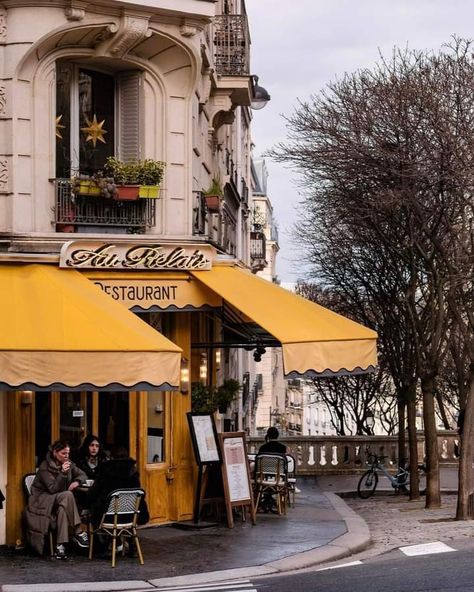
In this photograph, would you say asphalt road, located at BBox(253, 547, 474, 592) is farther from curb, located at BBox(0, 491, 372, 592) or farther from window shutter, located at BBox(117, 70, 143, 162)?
window shutter, located at BBox(117, 70, 143, 162)

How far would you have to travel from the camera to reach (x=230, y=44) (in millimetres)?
24000

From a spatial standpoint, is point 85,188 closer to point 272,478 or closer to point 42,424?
point 42,424

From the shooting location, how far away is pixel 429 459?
992 inches

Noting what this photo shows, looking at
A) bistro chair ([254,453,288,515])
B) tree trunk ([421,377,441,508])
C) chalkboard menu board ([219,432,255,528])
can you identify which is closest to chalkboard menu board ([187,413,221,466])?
chalkboard menu board ([219,432,255,528])

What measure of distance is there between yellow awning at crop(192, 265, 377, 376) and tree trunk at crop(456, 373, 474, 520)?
4.02 m

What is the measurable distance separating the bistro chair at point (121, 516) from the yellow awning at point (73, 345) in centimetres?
128

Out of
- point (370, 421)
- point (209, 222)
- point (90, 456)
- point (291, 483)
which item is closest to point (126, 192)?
point (90, 456)

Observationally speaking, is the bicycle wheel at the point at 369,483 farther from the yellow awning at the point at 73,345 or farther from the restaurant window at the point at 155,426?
the yellow awning at the point at 73,345

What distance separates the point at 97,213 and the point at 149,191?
31.4 inches

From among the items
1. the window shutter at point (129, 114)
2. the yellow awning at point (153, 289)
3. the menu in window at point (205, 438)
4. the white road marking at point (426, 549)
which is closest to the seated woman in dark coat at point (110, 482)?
the yellow awning at point (153, 289)

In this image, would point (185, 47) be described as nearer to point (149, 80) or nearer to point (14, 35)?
point (149, 80)

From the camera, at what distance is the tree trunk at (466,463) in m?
21.8

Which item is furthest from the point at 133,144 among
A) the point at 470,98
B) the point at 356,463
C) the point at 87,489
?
the point at 356,463

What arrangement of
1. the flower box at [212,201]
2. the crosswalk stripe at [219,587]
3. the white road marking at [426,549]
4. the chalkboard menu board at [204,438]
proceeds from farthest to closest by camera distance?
the flower box at [212,201]
the chalkboard menu board at [204,438]
the white road marking at [426,549]
the crosswalk stripe at [219,587]
